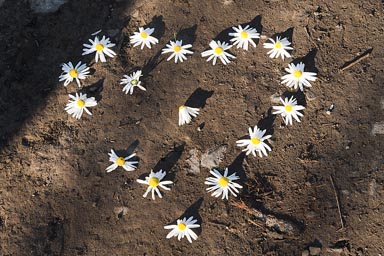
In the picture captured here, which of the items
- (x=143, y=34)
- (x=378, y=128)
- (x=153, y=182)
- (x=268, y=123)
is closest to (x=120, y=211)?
(x=153, y=182)

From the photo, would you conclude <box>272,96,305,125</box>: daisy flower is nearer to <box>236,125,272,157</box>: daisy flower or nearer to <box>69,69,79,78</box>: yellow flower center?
<box>236,125,272,157</box>: daisy flower

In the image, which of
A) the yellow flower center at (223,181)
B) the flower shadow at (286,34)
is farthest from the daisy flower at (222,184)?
the flower shadow at (286,34)

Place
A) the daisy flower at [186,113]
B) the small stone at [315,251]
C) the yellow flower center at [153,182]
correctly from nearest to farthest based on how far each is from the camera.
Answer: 1. the small stone at [315,251]
2. the yellow flower center at [153,182]
3. the daisy flower at [186,113]

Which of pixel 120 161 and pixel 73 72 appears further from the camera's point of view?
pixel 73 72

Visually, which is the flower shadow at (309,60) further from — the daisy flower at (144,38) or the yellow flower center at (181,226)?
the yellow flower center at (181,226)

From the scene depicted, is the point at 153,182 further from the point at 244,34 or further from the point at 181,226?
the point at 244,34
